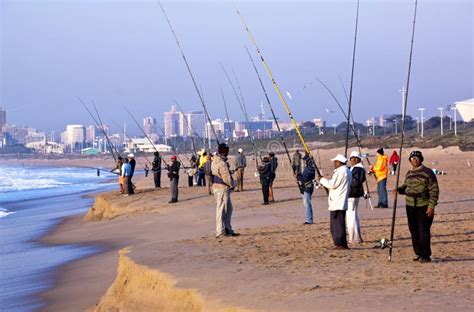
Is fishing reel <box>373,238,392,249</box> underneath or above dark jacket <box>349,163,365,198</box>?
underneath

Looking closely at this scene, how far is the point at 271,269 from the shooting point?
900cm

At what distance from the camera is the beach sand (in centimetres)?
729

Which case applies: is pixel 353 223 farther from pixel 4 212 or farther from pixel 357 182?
pixel 4 212

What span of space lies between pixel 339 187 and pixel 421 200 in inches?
53.2

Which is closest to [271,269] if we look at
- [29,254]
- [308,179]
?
[308,179]

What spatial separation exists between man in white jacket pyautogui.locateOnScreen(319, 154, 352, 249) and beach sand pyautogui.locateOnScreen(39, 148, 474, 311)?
0.24 meters

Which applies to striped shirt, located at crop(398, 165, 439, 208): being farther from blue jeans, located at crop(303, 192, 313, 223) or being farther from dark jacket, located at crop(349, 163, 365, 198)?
blue jeans, located at crop(303, 192, 313, 223)

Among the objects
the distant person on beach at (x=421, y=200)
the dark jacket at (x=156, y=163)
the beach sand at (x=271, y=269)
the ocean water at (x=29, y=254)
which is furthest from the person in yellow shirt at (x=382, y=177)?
the dark jacket at (x=156, y=163)

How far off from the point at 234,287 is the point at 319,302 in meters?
1.15

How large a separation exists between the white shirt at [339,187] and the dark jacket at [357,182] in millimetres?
584

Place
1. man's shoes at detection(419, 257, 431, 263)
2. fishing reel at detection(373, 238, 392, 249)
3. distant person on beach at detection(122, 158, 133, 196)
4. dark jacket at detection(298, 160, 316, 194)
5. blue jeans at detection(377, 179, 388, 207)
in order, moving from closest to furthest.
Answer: man's shoes at detection(419, 257, 431, 263), fishing reel at detection(373, 238, 392, 249), dark jacket at detection(298, 160, 316, 194), blue jeans at detection(377, 179, 388, 207), distant person on beach at detection(122, 158, 133, 196)

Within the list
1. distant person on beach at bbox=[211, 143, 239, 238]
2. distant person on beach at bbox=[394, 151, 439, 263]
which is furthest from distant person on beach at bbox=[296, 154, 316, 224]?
distant person on beach at bbox=[394, 151, 439, 263]

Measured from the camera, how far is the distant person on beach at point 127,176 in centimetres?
2280

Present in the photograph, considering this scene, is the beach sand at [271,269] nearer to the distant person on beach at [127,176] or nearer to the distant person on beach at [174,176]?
the distant person on beach at [174,176]
